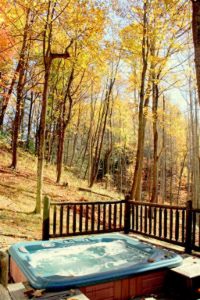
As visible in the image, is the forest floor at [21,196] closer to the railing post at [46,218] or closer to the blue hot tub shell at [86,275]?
the railing post at [46,218]

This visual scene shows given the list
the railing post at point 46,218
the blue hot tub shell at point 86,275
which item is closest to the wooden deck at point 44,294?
the blue hot tub shell at point 86,275

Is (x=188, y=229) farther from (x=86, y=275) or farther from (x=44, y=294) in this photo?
(x=44, y=294)

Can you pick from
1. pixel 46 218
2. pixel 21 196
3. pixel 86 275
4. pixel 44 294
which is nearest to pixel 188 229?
pixel 86 275

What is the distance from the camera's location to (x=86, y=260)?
450cm

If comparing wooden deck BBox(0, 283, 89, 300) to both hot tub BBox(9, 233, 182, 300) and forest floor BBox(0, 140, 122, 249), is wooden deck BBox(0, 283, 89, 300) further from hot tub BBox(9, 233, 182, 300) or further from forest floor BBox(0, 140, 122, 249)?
forest floor BBox(0, 140, 122, 249)

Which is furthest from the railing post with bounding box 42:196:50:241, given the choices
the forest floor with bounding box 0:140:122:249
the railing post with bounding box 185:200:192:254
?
the railing post with bounding box 185:200:192:254

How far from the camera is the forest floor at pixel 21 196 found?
626 centimetres

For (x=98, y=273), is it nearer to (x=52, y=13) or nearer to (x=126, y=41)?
(x=52, y=13)

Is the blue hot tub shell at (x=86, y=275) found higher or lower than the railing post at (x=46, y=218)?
lower

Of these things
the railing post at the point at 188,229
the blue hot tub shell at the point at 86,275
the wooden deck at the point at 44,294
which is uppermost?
the railing post at the point at 188,229

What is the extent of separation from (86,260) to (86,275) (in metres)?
1.10

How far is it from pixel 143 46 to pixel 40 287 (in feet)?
26.6

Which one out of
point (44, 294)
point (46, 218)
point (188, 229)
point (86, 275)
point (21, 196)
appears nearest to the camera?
point (44, 294)

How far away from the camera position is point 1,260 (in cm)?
227
